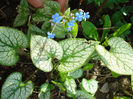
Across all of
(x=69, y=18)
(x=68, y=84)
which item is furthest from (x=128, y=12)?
(x=68, y=84)

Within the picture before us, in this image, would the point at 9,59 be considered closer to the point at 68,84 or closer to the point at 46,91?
the point at 46,91

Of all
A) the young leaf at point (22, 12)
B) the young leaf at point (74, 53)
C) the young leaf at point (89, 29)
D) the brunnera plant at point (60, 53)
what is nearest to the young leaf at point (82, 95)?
the brunnera plant at point (60, 53)

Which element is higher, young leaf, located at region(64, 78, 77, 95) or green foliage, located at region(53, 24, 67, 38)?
green foliage, located at region(53, 24, 67, 38)

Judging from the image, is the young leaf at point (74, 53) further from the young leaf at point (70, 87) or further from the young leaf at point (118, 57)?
the young leaf at point (70, 87)

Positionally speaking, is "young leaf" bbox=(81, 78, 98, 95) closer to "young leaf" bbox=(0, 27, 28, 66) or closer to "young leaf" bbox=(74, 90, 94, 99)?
"young leaf" bbox=(74, 90, 94, 99)

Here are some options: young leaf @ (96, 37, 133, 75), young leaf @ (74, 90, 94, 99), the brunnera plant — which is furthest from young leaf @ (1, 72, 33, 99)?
young leaf @ (96, 37, 133, 75)

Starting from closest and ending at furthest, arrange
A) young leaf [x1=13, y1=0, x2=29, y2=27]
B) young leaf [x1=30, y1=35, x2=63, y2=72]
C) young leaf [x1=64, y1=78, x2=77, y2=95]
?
young leaf [x1=30, y1=35, x2=63, y2=72], young leaf [x1=64, y1=78, x2=77, y2=95], young leaf [x1=13, y1=0, x2=29, y2=27]
